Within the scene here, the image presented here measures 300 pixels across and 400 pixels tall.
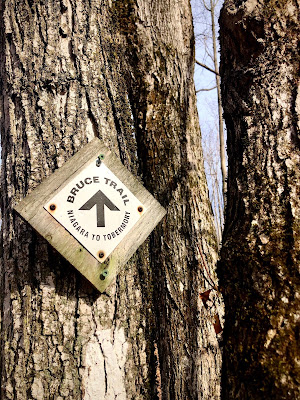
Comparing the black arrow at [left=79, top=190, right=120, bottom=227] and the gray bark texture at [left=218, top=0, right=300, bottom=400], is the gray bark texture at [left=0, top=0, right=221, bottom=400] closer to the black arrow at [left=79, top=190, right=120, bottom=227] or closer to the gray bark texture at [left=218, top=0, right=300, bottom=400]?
the black arrow at [left=79, top=190, right=120, bottom=227]

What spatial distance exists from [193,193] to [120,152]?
0.39 metres

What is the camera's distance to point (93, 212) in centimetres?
143

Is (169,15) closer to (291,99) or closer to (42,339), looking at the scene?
(291,99)

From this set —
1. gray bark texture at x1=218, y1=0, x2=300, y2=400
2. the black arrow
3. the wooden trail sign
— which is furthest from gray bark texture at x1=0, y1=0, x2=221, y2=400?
gray bark texture at x1=218, y1=0, x2=300, y2=400

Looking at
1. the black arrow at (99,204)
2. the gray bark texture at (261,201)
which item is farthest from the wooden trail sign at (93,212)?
the gray bark texture at (261,201)

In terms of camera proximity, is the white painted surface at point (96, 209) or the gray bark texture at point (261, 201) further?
the white painted surface at point (96, 209)

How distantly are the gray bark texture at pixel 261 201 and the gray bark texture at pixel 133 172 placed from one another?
31cm

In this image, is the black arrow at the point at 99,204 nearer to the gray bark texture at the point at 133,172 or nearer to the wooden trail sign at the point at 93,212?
the wooden trail sign at the point at 93,212

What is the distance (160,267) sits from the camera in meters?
1.69

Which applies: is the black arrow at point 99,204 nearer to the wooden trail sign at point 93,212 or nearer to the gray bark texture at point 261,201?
the wooden trail sign at point 93,212

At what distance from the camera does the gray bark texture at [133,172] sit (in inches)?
52.8

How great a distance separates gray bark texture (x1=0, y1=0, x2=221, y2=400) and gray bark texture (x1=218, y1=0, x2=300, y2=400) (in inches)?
12.1

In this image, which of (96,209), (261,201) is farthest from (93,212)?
(261,201)

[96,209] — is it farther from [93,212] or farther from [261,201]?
[261,201]
